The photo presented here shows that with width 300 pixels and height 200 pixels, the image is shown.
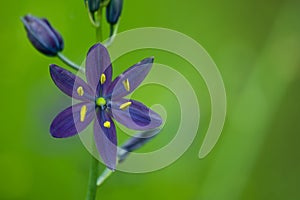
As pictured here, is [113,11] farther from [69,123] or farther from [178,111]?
[178,111]

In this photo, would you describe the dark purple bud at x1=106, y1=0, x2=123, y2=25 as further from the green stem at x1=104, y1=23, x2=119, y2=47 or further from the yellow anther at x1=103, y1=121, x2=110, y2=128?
the yellow anther at x1=103, y1=121, x2=110, y2=128

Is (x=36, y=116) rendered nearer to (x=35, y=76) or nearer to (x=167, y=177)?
(x=35, y=76)

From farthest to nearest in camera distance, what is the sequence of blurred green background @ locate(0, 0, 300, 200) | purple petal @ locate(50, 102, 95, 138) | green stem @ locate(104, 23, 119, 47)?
blurred green background @ locate(0, 0, 300, 200) → green stem @ locate(104, 23, 119, 47) → purple petal @ locate(50, 102, 95, 138)

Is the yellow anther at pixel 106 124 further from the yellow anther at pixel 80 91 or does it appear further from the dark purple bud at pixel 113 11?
the dark purple bud at pixel 113 11

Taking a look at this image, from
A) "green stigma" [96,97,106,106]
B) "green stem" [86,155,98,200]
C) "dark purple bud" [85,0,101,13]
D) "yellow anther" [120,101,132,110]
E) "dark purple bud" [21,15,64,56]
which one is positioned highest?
"dark purple bud" [85,0,101,13]

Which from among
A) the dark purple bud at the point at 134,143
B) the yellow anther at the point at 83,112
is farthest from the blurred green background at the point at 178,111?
the yellow anther at the point at 83,112

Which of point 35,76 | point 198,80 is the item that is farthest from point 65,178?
point 198,80

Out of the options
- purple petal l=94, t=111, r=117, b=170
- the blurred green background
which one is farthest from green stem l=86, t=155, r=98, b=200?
the blurred green background

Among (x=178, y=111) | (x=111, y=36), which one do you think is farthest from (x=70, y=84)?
(x=178, y=111)

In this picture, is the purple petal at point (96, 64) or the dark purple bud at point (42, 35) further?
the dark purple bud at point (42, 35)
